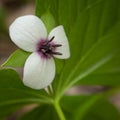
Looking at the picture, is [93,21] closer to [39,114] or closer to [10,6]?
[39,114]

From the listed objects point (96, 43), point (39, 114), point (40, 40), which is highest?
point (40, 40)

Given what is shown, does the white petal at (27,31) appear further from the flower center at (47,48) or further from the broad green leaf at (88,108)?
the broad green leaf at (88,108)

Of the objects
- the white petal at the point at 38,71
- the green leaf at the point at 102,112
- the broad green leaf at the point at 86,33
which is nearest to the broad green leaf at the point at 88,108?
the green leaf at the point at 102,112

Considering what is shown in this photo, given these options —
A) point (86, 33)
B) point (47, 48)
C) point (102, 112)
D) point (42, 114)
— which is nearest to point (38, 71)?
point (47, 48)

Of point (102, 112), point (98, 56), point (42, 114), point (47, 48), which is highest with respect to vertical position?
point (47, 48)

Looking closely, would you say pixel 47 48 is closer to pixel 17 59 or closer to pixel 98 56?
pixel 17 59

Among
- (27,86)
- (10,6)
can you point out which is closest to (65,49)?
(27,86)
